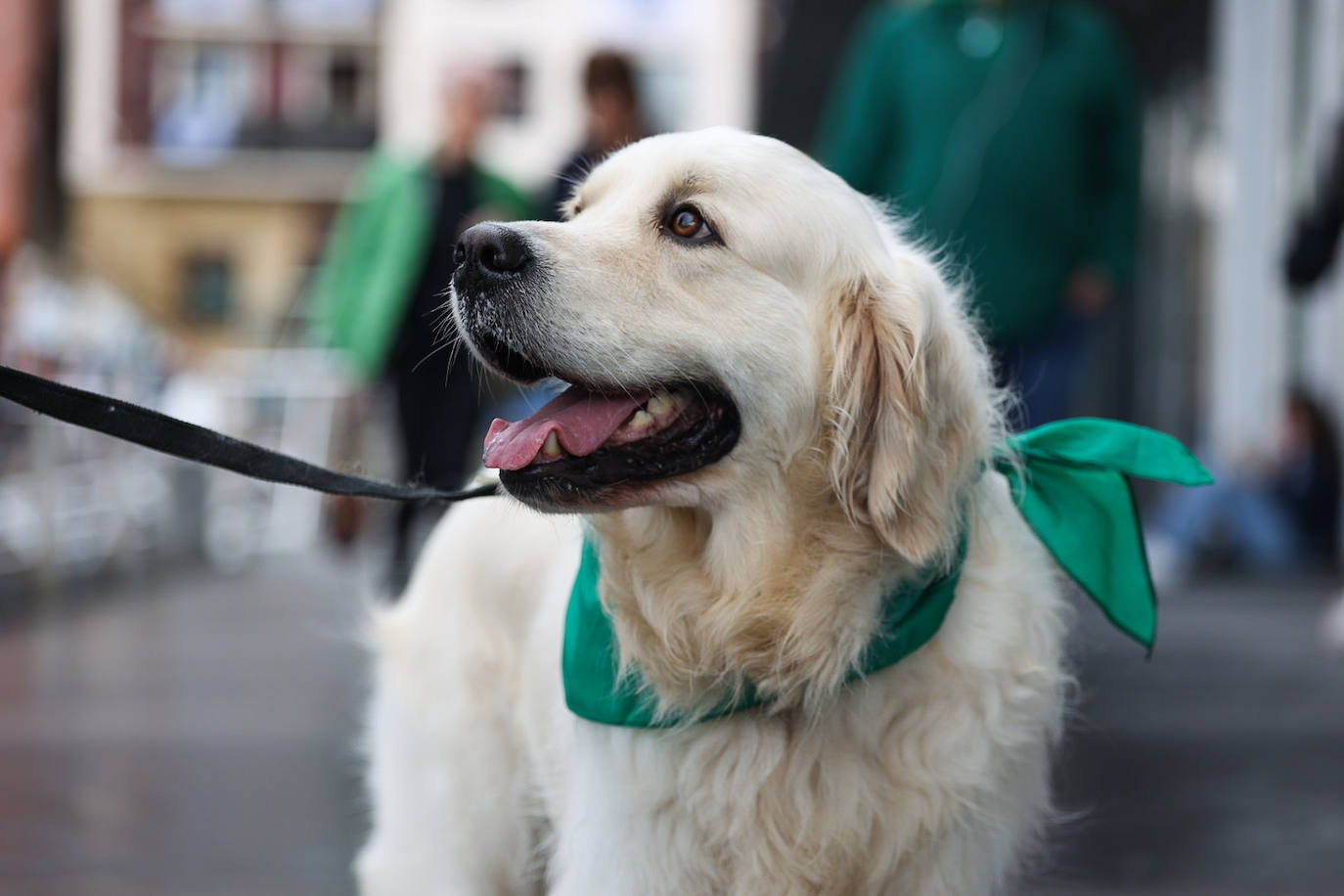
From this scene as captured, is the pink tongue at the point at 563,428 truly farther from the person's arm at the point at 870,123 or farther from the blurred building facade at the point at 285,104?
the blurred building facade at the point at 285,104

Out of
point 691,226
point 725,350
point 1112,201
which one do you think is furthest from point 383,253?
point 725,350

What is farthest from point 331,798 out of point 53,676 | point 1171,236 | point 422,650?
point 1171,236

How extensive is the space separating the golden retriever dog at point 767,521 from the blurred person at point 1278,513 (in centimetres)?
756

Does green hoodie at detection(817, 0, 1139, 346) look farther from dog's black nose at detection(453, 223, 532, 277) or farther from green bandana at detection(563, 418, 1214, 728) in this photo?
dog's black nose at detection(453, 223, 532, 277)

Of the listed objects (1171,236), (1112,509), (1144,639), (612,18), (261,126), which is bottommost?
(261,126)

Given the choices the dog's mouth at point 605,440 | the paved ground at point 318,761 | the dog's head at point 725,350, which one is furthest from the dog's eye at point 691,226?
the paved ground at point 318,761

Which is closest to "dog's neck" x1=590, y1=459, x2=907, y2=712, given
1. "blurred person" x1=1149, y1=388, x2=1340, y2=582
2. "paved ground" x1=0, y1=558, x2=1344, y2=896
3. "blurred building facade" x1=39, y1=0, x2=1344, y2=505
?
"paved ground" x1=0, y1=558, x2=1344, y2=896

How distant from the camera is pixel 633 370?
2.36 meters

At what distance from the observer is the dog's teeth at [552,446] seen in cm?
236

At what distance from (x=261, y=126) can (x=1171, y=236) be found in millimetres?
31025

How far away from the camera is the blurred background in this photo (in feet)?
14.6

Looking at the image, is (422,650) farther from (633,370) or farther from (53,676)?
(53,676)

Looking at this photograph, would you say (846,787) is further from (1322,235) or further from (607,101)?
(607,101)

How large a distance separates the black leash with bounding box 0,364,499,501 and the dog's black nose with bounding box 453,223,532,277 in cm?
48
